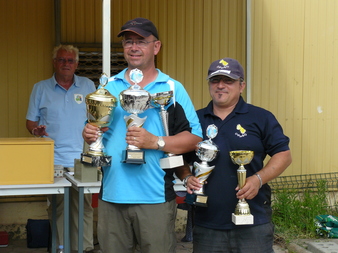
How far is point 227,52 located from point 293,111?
1.13 metres

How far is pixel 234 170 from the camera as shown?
3143mm

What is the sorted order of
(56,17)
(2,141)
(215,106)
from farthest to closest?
(56,17), (2,141), (215,106)

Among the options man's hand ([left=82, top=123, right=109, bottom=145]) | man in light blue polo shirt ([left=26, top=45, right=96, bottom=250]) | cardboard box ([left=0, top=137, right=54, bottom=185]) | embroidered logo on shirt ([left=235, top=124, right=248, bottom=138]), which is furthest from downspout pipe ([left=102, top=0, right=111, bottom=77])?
embroidered logo on shirt ([left=235, top=124, right=248, bottom=138])

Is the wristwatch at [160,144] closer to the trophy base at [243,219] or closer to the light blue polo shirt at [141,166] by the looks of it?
the light blue polo shirt at [141,166]

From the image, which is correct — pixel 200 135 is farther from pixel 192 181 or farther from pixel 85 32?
pixel 85 32

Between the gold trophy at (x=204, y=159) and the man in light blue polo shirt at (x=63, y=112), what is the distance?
2.53 meters

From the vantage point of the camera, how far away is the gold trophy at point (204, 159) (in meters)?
3.05

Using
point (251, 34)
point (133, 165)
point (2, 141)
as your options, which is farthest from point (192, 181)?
point (251, 34)

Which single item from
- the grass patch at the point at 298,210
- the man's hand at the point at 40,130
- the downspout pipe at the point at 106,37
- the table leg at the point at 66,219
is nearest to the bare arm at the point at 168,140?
the downspout pipe at the point at 106,37

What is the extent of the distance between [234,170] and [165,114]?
497 millimetres

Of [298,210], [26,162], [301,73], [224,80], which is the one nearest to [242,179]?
[224,80]

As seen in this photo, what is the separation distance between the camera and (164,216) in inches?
121

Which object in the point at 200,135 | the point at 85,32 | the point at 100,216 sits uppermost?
the point at 85,32

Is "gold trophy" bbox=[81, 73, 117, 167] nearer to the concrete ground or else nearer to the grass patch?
the concrete ground
